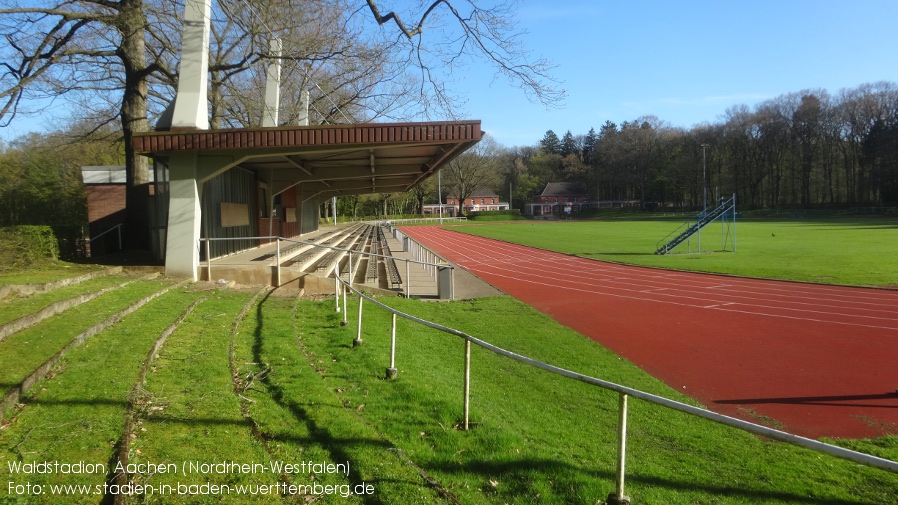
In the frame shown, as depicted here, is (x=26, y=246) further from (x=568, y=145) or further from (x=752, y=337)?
(x=568, y=145)

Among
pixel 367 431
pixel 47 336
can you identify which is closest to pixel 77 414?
pixel 367 431

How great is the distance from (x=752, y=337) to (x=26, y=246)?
16473mm

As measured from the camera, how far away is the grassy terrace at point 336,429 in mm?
4016

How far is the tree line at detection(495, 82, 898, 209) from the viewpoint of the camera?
275 ft

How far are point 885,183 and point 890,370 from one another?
89.6 m

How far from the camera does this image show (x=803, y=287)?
19.5 metres

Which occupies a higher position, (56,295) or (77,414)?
(56,295)

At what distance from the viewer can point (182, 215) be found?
13.2 meters

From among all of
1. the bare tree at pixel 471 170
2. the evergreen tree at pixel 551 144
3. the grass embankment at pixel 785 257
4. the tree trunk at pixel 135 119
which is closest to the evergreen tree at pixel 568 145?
the evergreen tree at pixel 551 144

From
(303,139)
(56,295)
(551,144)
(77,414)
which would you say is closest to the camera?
(77,414)

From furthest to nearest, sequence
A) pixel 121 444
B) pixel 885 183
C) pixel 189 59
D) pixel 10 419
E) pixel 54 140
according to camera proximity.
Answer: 1. pixel 885 183
2. pixel 54 140
3. pixel 189 59
4. pixel 10 419
5. pixel 121 444

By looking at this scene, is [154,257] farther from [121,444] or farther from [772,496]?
[772,496]

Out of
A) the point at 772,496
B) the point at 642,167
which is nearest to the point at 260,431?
the point at 772,496

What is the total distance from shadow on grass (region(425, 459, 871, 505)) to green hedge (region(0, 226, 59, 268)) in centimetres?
1237
